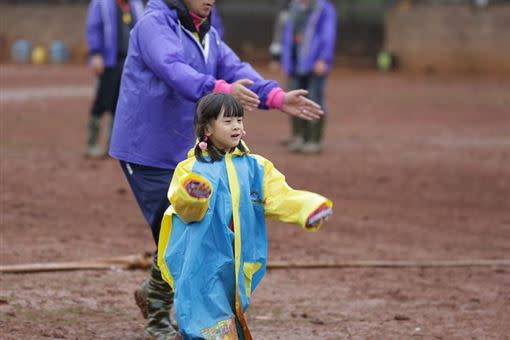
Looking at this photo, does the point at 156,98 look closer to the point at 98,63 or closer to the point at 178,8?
the point at 178,8

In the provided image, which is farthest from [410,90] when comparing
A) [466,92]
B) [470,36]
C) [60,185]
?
[60,185]

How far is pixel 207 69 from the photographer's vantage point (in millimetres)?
5930

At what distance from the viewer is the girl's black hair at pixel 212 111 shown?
16.5 ft

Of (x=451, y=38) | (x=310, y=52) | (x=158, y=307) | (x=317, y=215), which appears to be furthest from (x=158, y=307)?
(x=451, y=38)

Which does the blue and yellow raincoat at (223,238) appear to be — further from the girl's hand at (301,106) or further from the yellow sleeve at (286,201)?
the girl's hand at (301,106)

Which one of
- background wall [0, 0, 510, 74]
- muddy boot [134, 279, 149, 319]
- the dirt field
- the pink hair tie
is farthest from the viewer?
background wall [0, 0, 510, 74]

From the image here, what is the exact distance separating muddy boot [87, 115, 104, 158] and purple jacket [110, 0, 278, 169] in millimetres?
6924

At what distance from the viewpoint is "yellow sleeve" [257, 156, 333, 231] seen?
4793mm

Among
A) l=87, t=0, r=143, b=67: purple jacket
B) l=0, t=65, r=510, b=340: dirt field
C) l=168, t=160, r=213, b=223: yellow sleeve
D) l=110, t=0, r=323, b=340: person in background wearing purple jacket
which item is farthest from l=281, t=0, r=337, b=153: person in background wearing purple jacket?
l=168, t=160, r=213, b=223: yellow sleeve

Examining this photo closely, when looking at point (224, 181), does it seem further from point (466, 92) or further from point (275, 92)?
point (466, 92)

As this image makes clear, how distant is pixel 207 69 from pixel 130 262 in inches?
81.2

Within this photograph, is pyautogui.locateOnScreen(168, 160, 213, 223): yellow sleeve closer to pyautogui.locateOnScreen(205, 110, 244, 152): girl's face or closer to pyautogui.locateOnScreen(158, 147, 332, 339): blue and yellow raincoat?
pyautogui.locateOnScreen(158, 147, 332, 339): blue and yellow raincoat

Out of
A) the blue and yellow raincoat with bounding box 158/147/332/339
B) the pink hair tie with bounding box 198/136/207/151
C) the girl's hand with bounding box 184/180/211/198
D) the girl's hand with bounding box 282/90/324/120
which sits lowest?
the blue and yellow raincoat with bounding box 158/147/332/339

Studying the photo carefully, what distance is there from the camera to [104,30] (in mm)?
12180
